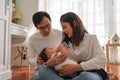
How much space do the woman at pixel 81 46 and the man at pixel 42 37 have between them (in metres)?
0.19

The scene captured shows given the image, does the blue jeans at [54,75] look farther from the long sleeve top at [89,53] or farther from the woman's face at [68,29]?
the woman's face at [68,29]

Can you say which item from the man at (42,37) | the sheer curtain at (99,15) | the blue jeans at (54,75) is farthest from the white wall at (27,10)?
the blue jeans at (54,75)

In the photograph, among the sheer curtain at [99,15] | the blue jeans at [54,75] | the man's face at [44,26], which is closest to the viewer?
the blue jeans at [54,75]

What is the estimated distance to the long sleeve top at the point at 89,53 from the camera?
1268 mm

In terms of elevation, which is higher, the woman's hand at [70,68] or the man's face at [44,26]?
the man's face at [44,26]

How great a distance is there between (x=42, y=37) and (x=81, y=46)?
38 centimetres

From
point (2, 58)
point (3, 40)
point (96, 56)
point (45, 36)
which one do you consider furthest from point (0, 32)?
point (96, 56)

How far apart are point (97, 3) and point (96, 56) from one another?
10.5ft

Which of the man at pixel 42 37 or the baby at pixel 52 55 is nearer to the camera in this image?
the baby at pixel 52 55

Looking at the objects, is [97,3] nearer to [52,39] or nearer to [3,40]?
[3,40]

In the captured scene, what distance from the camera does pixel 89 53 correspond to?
1357 mm

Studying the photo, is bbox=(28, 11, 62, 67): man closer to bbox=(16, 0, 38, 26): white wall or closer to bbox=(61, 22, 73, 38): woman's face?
bbox=(61, 22, 73, 38): woman's face

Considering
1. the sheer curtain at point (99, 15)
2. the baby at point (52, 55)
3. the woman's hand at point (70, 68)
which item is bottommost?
the woman's hand at point (70, 68)

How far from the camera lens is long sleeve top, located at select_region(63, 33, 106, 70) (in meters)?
1.27
